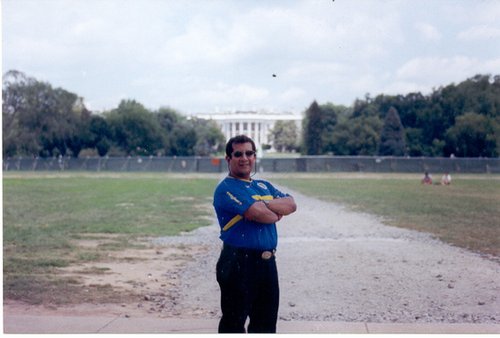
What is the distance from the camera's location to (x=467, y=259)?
1091 cm

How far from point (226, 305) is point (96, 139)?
226 feet

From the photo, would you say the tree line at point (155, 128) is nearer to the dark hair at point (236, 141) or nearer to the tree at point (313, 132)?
the tree at point (313, 132)

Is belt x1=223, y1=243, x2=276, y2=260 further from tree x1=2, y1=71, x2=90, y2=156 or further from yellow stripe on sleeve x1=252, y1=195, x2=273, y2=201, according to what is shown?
tree x1=2, y1=71, x2=90, y2=156

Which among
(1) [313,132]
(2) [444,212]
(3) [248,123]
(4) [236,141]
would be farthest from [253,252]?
(3) [248,123]

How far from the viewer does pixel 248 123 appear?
89.0 m

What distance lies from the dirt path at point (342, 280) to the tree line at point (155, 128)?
43449mm

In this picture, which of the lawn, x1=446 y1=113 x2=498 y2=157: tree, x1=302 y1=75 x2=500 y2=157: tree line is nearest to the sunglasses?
the lawn

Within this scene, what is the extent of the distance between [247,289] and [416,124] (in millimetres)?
58512

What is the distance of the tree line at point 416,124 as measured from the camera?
3706 cm

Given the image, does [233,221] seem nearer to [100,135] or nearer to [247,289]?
[247,289]

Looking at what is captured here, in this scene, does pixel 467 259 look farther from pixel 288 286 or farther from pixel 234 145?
pixel 234 145

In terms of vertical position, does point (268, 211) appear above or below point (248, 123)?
below

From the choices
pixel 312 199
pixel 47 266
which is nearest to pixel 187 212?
pixel 312 199

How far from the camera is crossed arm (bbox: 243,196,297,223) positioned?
429cm
